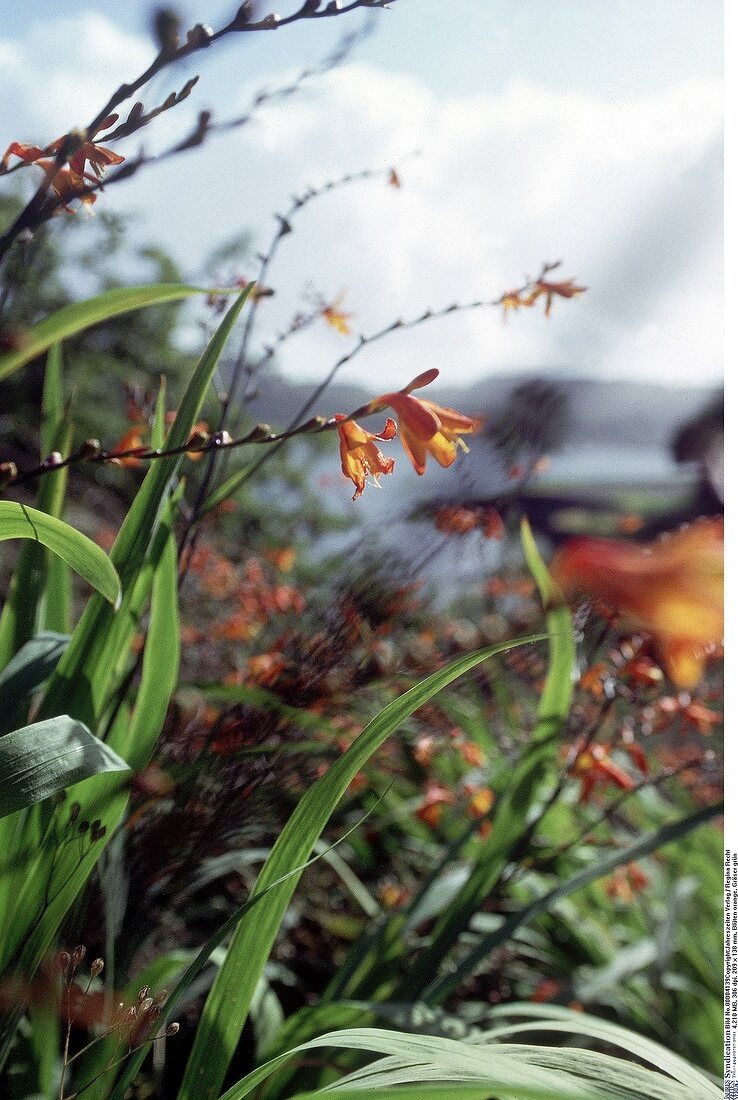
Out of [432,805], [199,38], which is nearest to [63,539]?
[199,38]

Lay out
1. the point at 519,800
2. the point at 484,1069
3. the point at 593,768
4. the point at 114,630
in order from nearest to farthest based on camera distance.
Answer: the point at 484,1069, the point at 114,630, the point at 519,800, the point at 593,768

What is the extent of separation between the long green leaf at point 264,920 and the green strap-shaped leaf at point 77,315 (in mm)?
308

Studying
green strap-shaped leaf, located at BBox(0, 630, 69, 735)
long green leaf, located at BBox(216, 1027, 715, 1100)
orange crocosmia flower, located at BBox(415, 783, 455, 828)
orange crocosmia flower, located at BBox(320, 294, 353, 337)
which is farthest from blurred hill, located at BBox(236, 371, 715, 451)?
long green leaf, located at BBox(216, 1027, 715, 1100)

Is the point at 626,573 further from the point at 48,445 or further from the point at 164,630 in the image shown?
the point at 48,445

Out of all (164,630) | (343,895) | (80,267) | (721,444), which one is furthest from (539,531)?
(164,630)

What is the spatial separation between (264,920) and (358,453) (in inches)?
12.9

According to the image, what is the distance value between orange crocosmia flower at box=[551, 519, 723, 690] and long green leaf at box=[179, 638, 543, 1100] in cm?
26

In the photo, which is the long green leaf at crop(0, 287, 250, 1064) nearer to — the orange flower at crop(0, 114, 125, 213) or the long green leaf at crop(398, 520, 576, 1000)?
the orange flower at crop(0, 114, 125, 213)

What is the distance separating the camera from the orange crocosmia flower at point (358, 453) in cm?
56

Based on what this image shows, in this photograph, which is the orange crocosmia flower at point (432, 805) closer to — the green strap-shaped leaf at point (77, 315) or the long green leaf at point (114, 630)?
the long green leaf at point (114, 630)

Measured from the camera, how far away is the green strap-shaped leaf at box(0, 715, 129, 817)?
0.54m

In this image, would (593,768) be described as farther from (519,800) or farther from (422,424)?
(422,424)

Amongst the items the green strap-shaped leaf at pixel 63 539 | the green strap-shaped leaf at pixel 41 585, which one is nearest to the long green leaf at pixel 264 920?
the green strap-shaped leaf at pixel 63 539

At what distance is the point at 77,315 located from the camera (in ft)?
1.91
